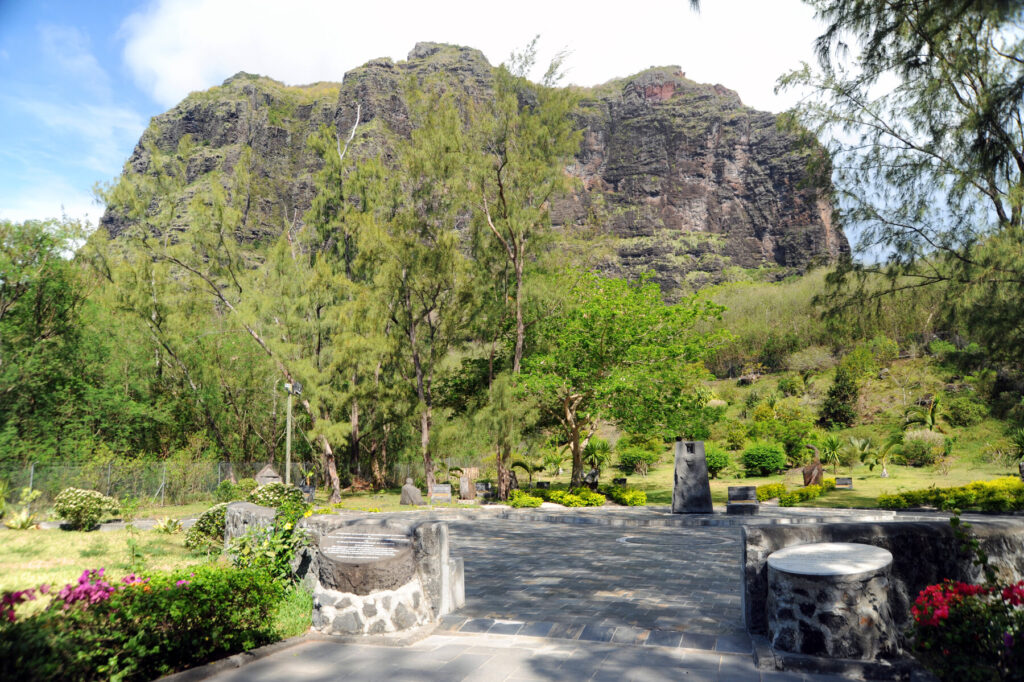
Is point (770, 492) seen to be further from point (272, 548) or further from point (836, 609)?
point (272, 548)

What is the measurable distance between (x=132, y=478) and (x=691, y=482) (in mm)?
19467

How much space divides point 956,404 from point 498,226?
93.9 feet

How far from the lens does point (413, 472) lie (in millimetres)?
32312

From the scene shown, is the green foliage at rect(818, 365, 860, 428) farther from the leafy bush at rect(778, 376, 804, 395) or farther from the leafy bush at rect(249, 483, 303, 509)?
the leafy bush at rect(249, 483, 303, 509)

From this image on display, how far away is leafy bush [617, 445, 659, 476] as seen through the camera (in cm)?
3356

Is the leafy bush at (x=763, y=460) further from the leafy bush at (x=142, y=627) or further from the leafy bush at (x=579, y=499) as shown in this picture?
the leafy bush at (x=142, y=627)

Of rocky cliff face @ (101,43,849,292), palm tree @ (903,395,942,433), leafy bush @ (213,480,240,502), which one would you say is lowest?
leafy bush @ (213,480,240,502)

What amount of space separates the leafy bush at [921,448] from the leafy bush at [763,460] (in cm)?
553

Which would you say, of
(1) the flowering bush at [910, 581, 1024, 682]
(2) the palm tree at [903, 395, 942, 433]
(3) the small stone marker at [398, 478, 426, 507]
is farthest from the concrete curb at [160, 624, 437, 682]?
(2) the palm tree at [903, 395, 942, 433]

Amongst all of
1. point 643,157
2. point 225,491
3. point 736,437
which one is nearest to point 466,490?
point 225,491

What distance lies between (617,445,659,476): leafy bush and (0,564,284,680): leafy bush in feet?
96.6

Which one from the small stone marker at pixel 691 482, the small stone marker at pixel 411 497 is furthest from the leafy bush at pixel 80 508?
the small stone marker at pixel 691 482

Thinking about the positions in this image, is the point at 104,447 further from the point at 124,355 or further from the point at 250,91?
the point at 250,91

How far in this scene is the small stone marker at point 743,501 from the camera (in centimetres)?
1709
